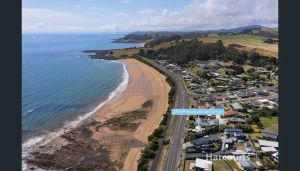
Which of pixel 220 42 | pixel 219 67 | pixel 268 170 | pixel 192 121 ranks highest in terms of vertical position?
pixel 220 42

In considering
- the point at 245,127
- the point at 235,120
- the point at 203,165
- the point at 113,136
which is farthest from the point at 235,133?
the point at 113,136

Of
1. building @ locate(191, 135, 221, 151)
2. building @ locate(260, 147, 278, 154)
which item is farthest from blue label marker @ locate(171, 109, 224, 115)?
building @ locate(260, 147, 278, 154)

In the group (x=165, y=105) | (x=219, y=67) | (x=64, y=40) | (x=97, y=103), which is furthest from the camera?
(x=64, y=40)

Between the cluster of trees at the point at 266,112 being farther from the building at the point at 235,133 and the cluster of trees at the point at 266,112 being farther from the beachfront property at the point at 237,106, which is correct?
the building at the point at 235,133

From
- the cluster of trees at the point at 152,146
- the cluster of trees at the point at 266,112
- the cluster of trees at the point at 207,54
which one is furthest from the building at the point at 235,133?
the cluster of trees at the point at 207,54

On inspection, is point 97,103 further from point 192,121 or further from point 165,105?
point 192,121

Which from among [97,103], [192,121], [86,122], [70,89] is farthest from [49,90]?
[192,121]
